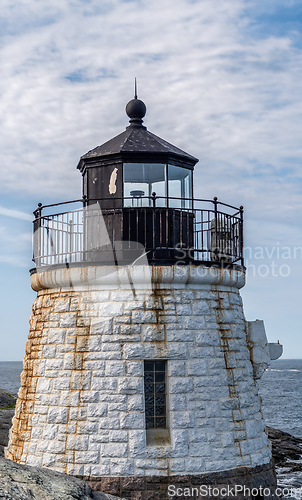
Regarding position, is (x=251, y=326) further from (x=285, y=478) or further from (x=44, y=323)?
(x=285, y=478)

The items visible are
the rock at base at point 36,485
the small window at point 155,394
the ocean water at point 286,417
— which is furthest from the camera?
the ocean water at point 286,417

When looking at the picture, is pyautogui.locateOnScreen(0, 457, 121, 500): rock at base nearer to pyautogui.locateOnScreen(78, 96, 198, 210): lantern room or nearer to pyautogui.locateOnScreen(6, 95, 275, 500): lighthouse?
pyautogui.locateOnScreen(6, 95, 275, 500): lighthouse

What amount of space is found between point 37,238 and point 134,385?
146 inches

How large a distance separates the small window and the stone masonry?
9.5 inches

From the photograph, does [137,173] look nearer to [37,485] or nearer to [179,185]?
[179,185]

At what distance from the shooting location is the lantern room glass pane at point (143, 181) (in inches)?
401

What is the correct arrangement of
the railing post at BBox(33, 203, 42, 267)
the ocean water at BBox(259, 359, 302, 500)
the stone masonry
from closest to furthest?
the stone masonry
the railing post at BBox(33, 203, 42, 267)
the ocean water at BBox(259, 359, 302, 500)

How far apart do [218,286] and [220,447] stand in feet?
9.59

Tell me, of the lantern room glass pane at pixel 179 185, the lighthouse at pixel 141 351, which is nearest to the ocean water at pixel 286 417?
the lighthouse at pixel 141 351

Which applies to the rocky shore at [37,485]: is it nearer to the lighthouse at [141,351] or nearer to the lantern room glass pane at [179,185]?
the lighthouse at [141,351]

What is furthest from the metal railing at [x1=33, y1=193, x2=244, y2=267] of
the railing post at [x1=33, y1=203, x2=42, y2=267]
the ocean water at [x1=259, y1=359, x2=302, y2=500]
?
the ocean water at [x1=259, y1=359, x2=302, y2=500]

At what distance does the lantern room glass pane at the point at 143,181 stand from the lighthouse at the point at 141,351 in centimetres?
2

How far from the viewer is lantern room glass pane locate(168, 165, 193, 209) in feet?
33.9

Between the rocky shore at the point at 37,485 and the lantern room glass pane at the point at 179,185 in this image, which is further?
the lantern room glass pane at the point at 179,185
